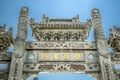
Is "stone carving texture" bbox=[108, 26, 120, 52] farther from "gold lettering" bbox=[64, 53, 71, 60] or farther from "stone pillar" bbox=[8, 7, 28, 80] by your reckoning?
"stone pillar" bbox=[8, 7, 28, 80]

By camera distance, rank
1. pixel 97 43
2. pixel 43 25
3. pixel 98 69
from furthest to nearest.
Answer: pixel 43 25, pixel 97 43, pixel 98 69

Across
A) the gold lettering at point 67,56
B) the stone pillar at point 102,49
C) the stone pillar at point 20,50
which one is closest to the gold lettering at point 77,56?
the gold lettering at point 67,56

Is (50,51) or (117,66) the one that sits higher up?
(50,51)

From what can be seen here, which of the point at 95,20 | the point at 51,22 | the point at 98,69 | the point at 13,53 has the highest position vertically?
the point at 51,22

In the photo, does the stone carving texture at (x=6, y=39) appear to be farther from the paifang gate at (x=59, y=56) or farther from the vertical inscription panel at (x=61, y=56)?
the vertical inscription panel at (x=61, y=56)

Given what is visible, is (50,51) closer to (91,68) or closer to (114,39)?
(91,68)

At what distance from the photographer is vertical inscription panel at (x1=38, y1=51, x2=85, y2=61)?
37.0 feet

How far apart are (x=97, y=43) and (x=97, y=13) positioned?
2142 mm

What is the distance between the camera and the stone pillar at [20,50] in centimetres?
1061

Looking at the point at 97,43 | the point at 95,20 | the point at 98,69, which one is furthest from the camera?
the point at 95,20

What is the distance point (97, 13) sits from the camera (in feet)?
42.8

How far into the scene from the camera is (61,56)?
11391mm

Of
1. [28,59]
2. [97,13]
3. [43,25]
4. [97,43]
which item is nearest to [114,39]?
[97,43]

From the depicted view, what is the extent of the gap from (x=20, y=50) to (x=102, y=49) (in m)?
4.07
